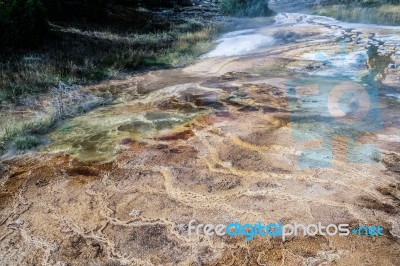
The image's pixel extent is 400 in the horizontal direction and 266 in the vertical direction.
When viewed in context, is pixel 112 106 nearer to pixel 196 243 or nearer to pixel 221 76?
pixel 221 76

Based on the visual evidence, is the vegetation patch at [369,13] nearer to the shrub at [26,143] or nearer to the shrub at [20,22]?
the shrub at [20,22]

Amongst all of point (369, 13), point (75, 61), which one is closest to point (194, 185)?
point (75, 61)

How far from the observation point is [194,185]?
382 cm

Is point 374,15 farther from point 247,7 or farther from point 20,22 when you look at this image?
point 20,22

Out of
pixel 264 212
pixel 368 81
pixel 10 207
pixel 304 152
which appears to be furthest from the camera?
pixel 368 81

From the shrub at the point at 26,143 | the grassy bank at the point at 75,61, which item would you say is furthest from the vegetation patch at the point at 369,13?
the shrub at the point at 26,143

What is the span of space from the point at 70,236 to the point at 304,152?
2829 millimetres

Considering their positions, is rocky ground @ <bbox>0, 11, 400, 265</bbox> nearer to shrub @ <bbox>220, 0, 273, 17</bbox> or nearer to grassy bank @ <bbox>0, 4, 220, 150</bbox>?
grassy bank @ <bbox>0, 4, 220, 150</bbox>

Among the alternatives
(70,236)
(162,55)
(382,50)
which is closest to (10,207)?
(70,236)

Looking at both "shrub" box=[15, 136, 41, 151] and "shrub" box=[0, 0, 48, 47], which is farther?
"shrub" box=[0, 0, 48, 47]

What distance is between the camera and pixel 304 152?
14.1 ft

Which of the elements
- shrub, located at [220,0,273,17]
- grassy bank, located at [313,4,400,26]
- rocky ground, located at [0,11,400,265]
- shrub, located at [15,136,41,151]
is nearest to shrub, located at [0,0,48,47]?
rocky ground, located at [0,11,400,265]

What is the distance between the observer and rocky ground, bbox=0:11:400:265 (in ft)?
9.53

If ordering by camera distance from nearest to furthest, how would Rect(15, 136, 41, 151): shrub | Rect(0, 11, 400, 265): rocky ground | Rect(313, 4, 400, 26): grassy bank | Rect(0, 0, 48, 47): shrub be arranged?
Rect(0, 11, 400, 265): rocky ground < Rect(15, 136, 41, 151): shrub < Rect(0, 0, 48, 47): shrub < Rect(313, 4, 400, 26): grassy bank
